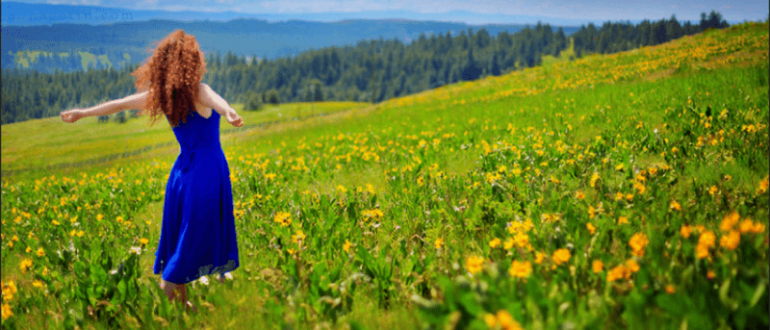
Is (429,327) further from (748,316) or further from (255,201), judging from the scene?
(255,201)

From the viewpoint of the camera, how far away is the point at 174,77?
3.73 m

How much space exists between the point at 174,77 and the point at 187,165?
80 cm

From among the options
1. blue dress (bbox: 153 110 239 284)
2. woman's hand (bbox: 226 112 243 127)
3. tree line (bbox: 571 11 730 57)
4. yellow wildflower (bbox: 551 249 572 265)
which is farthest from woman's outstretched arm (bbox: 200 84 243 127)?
tree line (bbox: 571 11 730 57)

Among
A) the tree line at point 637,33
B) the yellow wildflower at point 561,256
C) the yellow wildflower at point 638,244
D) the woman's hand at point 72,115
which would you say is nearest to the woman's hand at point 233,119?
the woman's hand at point 72,115

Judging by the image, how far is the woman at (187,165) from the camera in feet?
12.4

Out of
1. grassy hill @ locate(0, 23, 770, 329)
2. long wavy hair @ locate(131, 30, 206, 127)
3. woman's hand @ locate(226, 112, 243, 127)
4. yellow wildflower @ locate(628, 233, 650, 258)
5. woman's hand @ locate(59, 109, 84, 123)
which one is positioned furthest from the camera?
woman's hand @ locate(59, 109, 84, 123)

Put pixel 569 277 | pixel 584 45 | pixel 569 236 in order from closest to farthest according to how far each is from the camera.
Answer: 1. pixel 569 277
2. pixel 569 236
3. pixel 584 45

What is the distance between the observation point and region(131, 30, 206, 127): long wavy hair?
375 cm

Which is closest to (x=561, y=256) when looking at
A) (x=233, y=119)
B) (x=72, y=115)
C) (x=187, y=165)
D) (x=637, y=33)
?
(x=233, y=119)

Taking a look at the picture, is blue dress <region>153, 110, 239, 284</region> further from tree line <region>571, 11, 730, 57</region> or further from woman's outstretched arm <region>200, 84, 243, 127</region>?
tree line <region>571, 11, 730, 57</region>

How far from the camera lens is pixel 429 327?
1.83 meters

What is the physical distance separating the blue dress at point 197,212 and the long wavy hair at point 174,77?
14 centimetres

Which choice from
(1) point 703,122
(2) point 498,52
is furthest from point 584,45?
(1) point 703,122

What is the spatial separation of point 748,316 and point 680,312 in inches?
11.6
